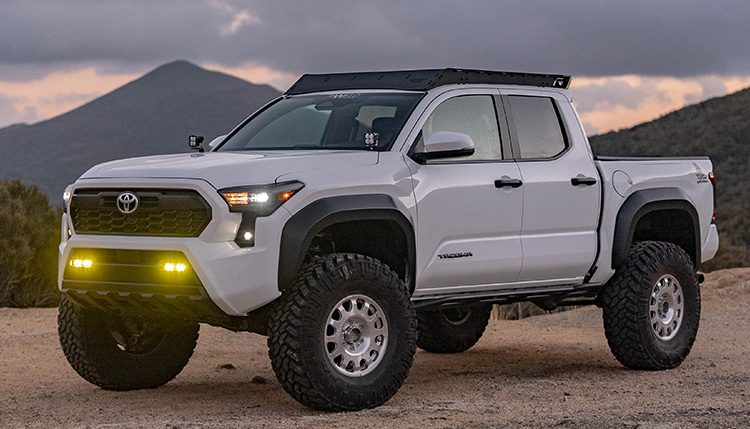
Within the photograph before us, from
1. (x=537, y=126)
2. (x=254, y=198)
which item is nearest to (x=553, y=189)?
(x=537, y=126)

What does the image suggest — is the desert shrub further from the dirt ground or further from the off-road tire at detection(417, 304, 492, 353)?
the off-road tire at detection(417, 304, 492, 353)

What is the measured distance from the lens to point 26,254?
671 inches

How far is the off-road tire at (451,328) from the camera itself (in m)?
Answer: 11.5

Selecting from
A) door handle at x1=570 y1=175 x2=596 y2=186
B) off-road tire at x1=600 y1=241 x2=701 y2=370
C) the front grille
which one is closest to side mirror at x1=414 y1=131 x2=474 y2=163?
door handle at x1=570 y1=175 x2=596 y2=186

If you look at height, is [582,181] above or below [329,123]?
below

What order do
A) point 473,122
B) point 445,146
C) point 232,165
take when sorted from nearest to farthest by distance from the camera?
1. point 232,165
2. point 445,146
3. point 473,122

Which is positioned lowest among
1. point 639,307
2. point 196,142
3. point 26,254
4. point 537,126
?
point 26,254

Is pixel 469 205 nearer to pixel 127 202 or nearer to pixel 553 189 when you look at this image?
pixel 553 189

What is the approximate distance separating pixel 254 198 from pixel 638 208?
362 centimetres

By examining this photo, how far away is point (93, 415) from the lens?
8156mm

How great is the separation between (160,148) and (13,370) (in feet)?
201

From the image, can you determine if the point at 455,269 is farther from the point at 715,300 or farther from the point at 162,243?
the point at 715,300

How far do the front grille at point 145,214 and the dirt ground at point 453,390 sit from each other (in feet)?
3.63

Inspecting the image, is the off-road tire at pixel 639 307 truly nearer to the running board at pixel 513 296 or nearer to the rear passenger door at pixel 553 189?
the running board at pixel 513 296
